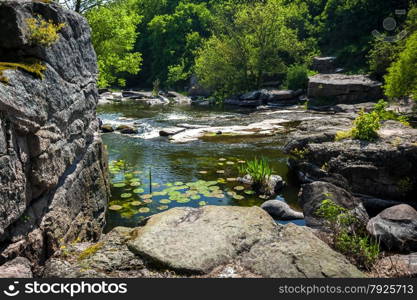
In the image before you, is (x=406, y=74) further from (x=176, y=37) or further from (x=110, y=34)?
(x=176, y=37)

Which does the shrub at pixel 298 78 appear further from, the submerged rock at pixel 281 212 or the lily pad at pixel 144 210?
the lily pad at pixel 144 210

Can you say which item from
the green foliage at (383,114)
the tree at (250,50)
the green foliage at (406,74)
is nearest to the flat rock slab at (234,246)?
the green foliage at (383,114)

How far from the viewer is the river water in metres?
12.5

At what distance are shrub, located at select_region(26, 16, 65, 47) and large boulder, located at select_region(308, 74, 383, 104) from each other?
3256cm

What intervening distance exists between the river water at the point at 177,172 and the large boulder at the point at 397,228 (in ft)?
7.98

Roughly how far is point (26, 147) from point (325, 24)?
202 feet

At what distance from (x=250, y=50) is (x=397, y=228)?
39.7m

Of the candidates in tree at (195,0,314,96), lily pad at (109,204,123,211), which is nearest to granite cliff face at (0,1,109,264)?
lily pad at (109,204,123,211)

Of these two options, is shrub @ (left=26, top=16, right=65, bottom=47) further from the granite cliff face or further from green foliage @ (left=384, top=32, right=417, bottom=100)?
green foliage @ (left=384, top=32, right=417, bottom=100)

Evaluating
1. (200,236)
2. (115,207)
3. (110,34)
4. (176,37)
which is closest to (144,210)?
(115,207)

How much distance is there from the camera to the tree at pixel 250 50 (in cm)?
4431

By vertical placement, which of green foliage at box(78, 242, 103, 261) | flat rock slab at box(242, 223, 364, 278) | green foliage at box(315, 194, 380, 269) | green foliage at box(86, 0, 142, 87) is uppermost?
green foliage at box(86, 0, 142, 87)

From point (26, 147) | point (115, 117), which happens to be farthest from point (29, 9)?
point (115, 117)

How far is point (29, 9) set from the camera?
24.6 ft
